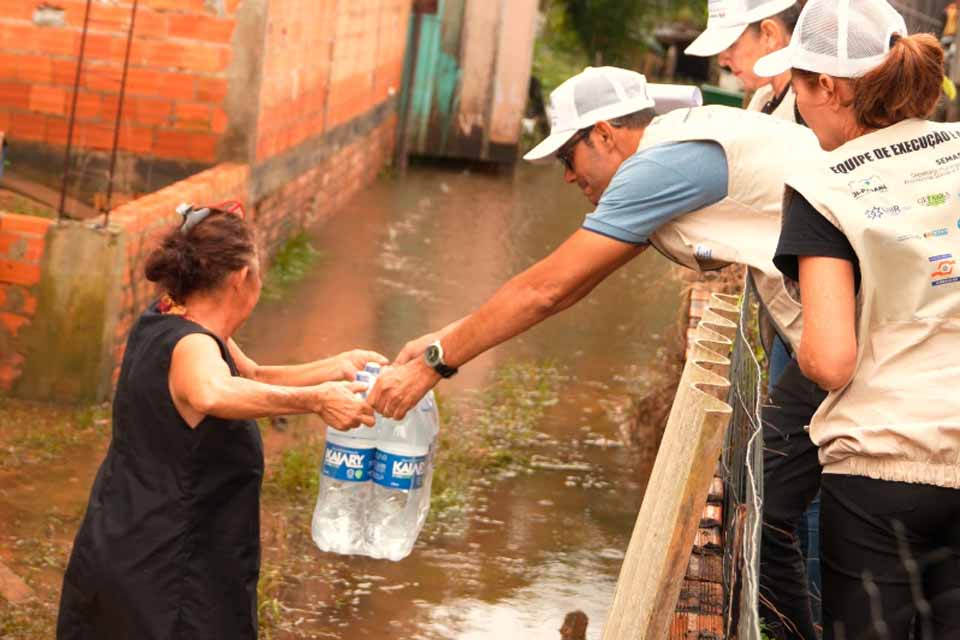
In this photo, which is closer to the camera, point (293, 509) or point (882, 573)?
point (882, 573)

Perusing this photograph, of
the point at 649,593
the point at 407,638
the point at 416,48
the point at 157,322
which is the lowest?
the point at 407,638

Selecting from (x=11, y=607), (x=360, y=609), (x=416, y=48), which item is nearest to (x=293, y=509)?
(x=360, y=609)

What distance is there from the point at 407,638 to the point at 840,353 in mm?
2639

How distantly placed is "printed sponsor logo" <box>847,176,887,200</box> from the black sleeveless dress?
1541 mm

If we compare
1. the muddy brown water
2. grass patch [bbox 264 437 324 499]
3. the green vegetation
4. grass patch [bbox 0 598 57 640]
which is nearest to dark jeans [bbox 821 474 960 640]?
the muddy brown water

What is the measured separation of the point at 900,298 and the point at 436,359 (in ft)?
6.09

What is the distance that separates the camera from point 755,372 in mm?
3803

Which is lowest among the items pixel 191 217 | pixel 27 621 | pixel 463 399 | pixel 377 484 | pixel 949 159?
pixel 27 621

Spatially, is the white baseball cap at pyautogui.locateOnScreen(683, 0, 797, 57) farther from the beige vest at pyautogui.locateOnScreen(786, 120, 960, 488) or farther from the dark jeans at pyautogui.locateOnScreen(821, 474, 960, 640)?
the dark jeans at pyautogui.locateOnScreen(821, 474, 960, 640)

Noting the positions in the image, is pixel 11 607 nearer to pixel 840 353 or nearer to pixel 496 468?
pixel 496 468

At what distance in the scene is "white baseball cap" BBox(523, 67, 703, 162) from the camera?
433cm

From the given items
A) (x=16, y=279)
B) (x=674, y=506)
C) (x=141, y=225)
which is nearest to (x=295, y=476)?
(x=141, y=225)

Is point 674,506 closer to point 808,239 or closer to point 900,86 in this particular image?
point 808,239

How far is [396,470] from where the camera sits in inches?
195
